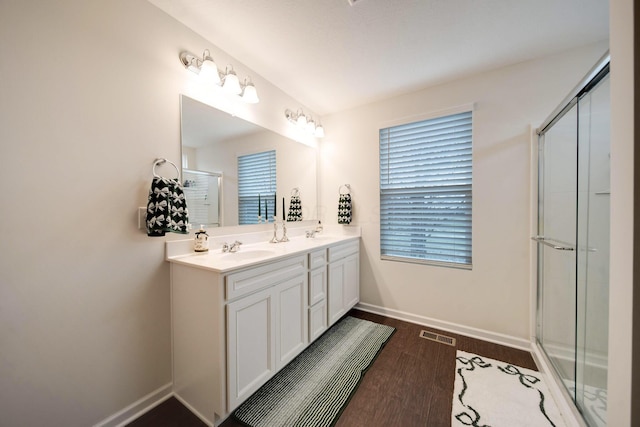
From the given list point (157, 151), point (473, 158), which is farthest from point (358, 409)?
point (473, 158)

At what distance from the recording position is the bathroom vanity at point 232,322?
1.23 m

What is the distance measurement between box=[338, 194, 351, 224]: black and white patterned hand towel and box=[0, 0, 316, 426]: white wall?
167 cm

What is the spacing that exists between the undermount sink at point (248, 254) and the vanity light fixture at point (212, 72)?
1.18 metres

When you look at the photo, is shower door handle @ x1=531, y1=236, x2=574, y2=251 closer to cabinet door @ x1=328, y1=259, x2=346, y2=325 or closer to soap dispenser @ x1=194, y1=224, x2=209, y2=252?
cabinet door @ x1=328, y1=259, x2=346, y2=325

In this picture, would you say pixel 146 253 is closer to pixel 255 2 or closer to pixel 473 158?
pixel 255 2

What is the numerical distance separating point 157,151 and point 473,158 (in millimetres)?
2452

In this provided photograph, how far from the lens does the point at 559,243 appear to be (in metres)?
1.54

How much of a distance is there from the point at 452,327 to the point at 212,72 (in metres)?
2.88

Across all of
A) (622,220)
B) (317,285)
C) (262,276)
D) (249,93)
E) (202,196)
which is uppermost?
(249,93)

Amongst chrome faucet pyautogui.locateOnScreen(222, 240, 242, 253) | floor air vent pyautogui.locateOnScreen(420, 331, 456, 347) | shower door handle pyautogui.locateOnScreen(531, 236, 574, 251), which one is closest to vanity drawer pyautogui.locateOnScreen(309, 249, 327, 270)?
chrome faucet pyautogui.locateOnScreen(222, 240, 242, 253)

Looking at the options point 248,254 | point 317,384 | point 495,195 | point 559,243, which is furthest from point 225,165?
point 559,243

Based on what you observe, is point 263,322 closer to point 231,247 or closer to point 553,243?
point 231,247

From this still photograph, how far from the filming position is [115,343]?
126 cm

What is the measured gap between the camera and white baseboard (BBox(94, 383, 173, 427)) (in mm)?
1249
